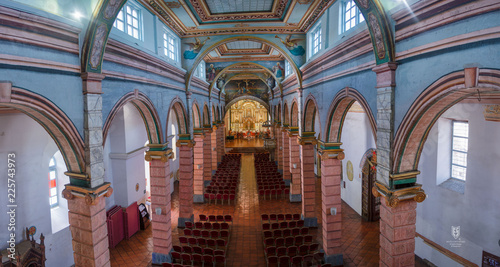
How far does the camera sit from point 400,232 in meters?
5.68

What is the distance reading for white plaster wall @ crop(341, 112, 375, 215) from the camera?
43.9ft

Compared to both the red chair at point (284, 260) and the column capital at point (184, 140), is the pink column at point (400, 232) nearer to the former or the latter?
the red chair at point (284, 260)

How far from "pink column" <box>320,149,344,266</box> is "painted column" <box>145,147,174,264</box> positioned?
574 centimetres

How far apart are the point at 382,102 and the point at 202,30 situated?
9112 mm

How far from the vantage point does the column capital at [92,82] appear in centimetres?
573

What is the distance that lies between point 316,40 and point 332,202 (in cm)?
661

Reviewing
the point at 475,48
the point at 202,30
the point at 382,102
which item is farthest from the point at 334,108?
the point at 202,30

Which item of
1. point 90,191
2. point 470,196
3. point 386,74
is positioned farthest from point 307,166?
point 90,191

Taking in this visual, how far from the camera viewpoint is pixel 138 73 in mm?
8406

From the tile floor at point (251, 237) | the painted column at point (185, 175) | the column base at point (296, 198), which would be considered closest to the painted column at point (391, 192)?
the tile floor at point (251, 237)

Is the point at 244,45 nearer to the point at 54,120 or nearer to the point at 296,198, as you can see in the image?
the point at 296,198

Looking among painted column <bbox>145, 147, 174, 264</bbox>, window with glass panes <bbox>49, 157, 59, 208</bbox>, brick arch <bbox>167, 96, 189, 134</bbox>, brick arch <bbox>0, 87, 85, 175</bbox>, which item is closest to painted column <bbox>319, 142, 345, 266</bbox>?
painted column <bbox>145, 147, 174, 264</bbox>

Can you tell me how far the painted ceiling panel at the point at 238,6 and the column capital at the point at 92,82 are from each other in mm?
5498

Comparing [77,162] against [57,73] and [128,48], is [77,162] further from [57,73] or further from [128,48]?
[128,48]
